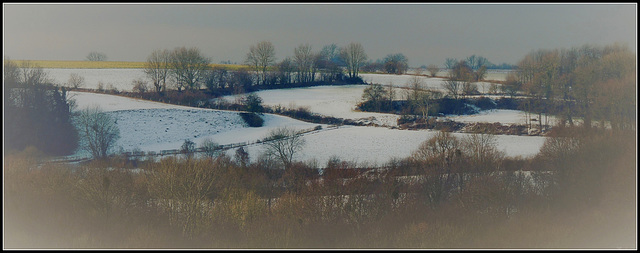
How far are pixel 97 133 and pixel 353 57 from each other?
47534 mm

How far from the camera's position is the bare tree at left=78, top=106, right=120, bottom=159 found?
117ft

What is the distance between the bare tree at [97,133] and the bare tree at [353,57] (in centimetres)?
4324

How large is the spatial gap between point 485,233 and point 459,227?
1149 millimetres

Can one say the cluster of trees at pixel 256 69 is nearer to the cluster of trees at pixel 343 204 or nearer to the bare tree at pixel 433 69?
the bare tree at pixel 433 69

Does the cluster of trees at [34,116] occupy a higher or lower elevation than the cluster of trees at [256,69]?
lower

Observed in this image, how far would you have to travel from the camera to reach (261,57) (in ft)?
238

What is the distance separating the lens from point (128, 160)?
32.8 metres

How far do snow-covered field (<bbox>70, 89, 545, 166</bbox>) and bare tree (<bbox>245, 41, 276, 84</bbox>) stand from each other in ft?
73.4

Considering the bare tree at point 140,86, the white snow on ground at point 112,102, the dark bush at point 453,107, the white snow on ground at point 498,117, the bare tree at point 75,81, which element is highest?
the bare tree at point 75,81

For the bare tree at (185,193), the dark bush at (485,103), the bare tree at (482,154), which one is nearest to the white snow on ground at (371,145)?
the bare tree at (482,154)

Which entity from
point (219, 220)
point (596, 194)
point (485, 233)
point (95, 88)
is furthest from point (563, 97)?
point (95, 88)

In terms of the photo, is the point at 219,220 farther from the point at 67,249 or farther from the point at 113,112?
the point at 113,112

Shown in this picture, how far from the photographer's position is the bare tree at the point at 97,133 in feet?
117

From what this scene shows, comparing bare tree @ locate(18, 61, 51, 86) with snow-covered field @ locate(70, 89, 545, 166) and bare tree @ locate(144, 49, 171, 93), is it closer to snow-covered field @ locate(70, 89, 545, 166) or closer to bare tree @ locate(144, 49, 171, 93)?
snow-covered field @ locate(70, 89, 545, 166)
